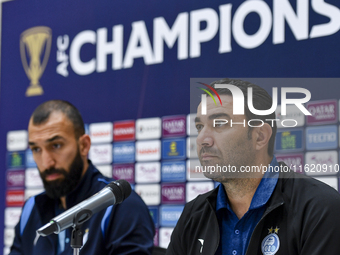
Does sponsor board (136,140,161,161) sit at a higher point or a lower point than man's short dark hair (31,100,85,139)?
lower

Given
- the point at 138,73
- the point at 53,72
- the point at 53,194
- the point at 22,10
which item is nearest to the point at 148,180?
the point at 138,73

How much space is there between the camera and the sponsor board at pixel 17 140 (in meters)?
3.52

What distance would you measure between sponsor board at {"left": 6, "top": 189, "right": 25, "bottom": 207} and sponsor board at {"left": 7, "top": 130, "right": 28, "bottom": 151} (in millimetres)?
308

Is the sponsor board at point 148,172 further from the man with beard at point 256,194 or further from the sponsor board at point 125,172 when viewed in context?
the man with beard at point 256,194

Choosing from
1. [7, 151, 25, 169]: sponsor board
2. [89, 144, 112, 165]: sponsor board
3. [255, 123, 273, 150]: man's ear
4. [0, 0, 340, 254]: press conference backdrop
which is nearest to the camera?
[255, 123, 273, 150]: man's ear

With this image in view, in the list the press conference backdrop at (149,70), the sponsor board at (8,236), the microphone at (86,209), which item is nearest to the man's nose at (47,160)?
the press conference backdrop at (149,70)

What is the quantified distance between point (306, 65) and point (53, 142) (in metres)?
1.30

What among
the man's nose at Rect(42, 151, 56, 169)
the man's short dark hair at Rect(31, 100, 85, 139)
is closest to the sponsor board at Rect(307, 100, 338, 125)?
the man's short dark hair at Rect(31, 100, 85, 139)

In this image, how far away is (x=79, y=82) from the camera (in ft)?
10.9

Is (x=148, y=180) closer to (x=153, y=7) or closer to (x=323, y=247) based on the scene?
(x=153, y=7)

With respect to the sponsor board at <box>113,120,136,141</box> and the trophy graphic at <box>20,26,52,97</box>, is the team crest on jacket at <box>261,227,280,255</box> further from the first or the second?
the trophy graphic at <box>20,26,52,97</box>

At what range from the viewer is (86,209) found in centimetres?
132

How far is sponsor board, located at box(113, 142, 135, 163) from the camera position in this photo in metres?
3.05

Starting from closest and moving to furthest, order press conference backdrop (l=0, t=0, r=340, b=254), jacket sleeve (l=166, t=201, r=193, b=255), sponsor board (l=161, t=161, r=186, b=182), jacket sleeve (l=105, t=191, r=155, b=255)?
jacket sleeve (l=166, t=201, r=193, b=255), jacket sleeve (l=105, t=191, r=155, b=255), press conference backdrop (l=0, t=0, r=340, b=254), sponsor board (l=161, t=161, r=186, b=182)
